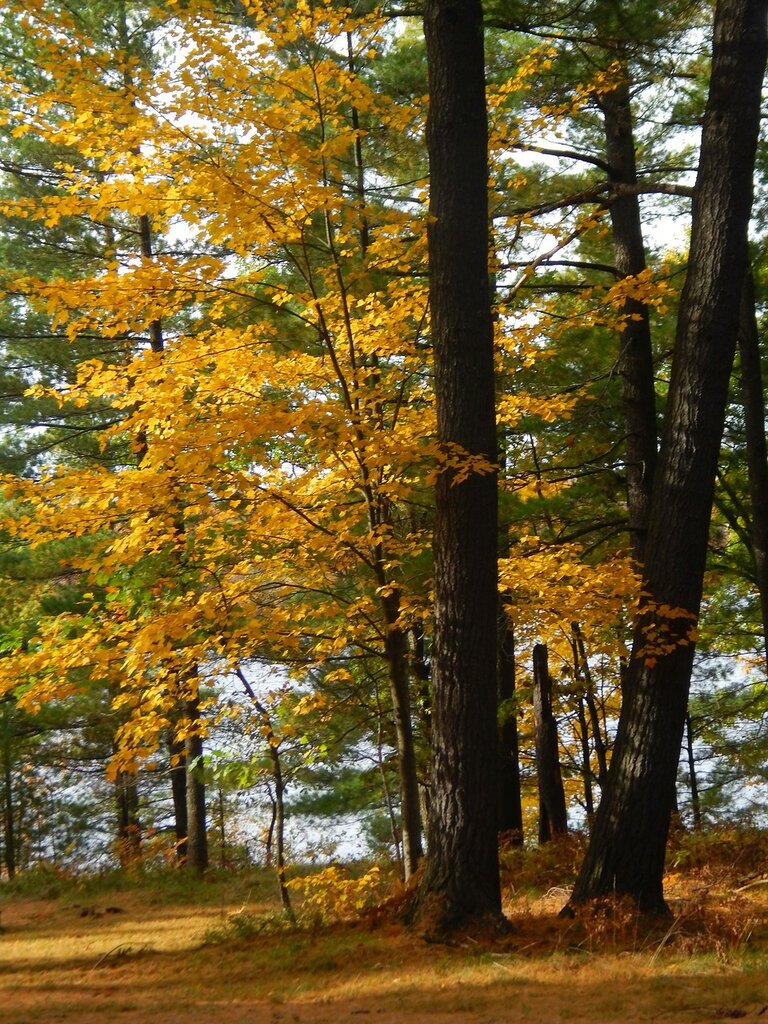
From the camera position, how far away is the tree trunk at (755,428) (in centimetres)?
969

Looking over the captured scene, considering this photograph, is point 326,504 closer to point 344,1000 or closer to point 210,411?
point 210,411

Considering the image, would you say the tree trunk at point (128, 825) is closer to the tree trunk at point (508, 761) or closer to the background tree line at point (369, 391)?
the tree trunk at point (508, 761)

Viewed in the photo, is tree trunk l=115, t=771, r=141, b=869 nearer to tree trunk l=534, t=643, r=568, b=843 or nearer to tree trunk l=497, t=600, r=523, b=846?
tree trunk l=497, t=600, r=523, b=846

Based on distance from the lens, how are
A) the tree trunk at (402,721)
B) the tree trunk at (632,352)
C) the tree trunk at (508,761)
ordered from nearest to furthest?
1. the tree trunk at (402,721)
2. the tree trunk at (632,352)
3. the tree trunk at (508,761)

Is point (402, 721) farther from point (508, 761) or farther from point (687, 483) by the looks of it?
point (508, 761)

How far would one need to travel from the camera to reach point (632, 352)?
840 centimetres

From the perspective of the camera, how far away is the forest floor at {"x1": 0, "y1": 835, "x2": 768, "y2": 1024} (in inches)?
177

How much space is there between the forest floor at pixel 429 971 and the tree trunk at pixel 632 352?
3.26 metres

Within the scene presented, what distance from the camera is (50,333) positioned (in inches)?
504

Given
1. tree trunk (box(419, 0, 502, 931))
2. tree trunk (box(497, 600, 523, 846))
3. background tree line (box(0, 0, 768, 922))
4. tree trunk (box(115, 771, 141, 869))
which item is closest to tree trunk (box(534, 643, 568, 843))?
tree trunk (box(497, 600, 523, 846))

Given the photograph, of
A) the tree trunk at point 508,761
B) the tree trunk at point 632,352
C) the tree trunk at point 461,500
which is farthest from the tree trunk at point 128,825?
the tree trunk at point 632,352

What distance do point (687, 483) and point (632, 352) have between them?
2.43 metres

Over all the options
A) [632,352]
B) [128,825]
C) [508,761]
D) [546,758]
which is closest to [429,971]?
[632,352]

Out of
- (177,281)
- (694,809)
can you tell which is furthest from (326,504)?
(694,809)
